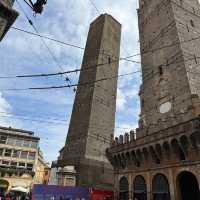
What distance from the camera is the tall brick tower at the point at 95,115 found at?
23.2 metres

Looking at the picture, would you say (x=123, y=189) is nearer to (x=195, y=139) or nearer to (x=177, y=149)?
(x=177, y=149)

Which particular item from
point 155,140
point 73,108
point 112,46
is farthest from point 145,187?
point 112,46

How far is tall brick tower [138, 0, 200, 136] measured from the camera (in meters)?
16.4

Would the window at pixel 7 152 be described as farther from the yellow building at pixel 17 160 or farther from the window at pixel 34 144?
the window at pixel 34 144

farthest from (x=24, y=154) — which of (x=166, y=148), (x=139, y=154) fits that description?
(x=166, y=148)

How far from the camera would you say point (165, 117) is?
17.3 meters

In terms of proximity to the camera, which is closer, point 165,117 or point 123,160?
point 165,117

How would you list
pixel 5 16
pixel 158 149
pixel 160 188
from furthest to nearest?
pixel 158 149 < pixel 160 188 < pixel 5 16

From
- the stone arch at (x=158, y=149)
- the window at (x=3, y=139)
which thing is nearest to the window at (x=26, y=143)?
the window at (x=3, y=139)

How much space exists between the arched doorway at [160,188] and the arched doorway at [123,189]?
3001mm

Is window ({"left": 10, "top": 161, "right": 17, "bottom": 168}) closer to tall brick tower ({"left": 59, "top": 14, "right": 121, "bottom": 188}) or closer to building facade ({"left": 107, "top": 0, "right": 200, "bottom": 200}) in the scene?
tall brick tower ({"left": 59, "top": 14, "right": 121, "bottom": 188})

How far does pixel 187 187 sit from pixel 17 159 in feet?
81.8

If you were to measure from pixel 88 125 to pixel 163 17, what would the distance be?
46.0 ft

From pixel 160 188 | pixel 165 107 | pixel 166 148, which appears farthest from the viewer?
pixel 165 107
